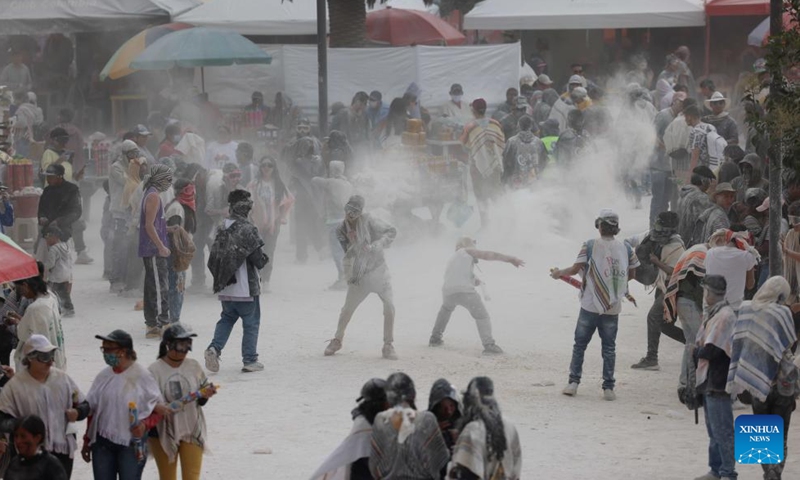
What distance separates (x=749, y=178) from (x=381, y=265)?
361 centimetres

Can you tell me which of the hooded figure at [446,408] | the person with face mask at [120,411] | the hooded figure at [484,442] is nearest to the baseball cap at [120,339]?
the person with face mask at [120,411]

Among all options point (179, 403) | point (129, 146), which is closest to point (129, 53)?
point (129, 146)

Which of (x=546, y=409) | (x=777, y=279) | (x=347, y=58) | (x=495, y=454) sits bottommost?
(x=546, y=409)

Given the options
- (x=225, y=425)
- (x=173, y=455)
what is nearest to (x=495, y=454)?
(x=173, y=455)

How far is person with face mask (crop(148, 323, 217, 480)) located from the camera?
834 centimetres

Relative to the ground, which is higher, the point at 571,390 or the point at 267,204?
the point at 267,204

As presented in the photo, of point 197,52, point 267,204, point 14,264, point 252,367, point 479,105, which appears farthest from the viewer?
point 197,52

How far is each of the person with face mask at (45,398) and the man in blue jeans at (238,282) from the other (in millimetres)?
4253

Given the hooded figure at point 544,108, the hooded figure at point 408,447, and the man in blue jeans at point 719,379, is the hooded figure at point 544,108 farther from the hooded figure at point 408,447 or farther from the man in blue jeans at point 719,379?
the hooded figure at point 408,447

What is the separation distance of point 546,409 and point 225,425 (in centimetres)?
248

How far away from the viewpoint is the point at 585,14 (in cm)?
2867

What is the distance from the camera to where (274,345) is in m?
13.5

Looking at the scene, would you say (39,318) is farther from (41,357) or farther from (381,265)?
(381,265)

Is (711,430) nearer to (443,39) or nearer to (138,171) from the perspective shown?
(138,171)
